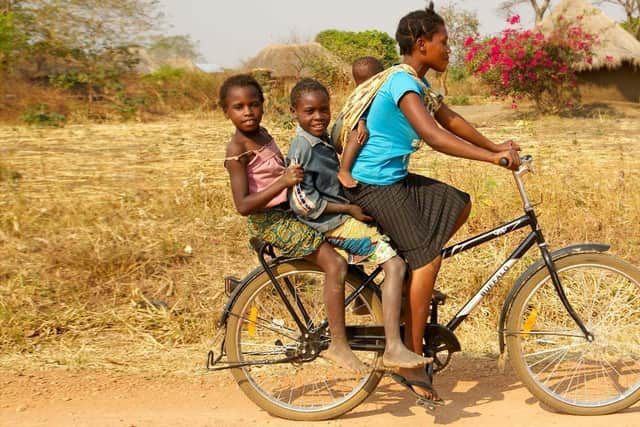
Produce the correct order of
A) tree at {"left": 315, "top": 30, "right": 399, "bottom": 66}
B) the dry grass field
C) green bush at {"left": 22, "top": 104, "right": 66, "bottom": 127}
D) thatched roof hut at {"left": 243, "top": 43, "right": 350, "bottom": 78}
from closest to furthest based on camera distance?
the dry grass field < green bush at {"left": 22, "top": 104, "right": 66, "bottom": 127} < thatched roof hut at {"left": 243, "top": 43, "right": 350, "bottom": 78} < tree at {"left": 315, "top": 30, "right": 399, "bottom": 66}

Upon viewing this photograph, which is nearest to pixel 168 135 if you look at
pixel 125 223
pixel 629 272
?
pixel 125 223

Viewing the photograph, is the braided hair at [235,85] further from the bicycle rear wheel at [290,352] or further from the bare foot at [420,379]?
the bare foot at [420,379]

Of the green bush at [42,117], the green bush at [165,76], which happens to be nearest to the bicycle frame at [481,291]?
the green bush at [42,117]

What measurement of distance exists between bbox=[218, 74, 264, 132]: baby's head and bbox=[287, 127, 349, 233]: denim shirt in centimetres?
21

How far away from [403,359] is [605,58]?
635 inches

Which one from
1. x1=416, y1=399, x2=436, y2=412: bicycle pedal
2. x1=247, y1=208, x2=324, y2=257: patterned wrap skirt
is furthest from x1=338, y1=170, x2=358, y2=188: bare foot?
x1=416, y1=399, x2=436, y2=412: bicycle pedal

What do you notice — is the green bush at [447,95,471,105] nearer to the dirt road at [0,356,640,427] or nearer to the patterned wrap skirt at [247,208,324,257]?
the dirt road at [0,356,640,427]

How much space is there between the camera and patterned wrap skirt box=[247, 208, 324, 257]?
344 centimetres

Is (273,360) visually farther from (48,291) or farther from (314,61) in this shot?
(314,61)

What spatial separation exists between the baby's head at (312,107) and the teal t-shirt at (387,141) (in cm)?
22

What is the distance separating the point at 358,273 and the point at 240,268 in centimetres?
208

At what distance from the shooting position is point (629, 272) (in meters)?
3.50

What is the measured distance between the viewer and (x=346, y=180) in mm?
3428

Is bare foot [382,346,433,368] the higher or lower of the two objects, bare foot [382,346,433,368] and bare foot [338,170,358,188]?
the lower
